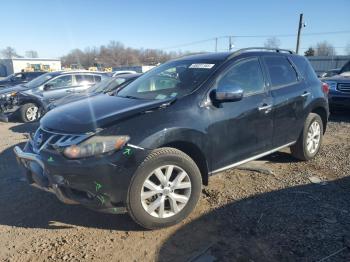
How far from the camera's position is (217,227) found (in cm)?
340

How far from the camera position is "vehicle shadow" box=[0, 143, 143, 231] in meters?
3.57

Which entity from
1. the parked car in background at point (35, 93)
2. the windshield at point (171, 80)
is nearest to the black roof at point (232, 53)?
the windshield at point (171, 80)

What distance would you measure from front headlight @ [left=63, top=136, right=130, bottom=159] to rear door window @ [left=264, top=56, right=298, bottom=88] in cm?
245

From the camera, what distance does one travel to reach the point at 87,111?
11.8ft

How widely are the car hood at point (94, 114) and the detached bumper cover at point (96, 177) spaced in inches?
12.5

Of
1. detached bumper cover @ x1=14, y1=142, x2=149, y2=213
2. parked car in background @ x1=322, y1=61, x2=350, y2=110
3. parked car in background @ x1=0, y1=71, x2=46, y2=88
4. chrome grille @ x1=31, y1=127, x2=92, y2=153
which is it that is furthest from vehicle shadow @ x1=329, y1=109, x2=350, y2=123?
parked car in background @ x1=0, y1=71, x2=46, y2=88

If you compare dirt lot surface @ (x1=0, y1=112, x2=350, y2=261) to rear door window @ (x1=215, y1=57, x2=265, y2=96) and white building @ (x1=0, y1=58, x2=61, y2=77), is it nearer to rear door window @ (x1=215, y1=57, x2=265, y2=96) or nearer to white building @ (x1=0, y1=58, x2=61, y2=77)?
rear door window @ (x1=215, y1=57, x2=265, y2=96)

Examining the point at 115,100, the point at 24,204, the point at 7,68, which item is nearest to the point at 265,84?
the point at 115,100

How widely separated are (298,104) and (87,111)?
298 cm

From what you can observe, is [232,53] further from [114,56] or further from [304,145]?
[114,56]

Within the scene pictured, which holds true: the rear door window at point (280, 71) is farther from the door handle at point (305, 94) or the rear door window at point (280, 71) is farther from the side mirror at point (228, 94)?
the side mirror at point (228, 94)

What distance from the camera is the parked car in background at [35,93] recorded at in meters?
10.1

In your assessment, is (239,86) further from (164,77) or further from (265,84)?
(164,77)

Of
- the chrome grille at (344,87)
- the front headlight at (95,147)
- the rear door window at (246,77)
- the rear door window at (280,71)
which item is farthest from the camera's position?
the chrome grille at (344,87)
